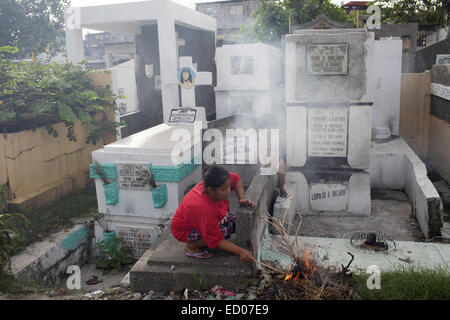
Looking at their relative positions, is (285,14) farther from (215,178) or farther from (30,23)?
(215,178)

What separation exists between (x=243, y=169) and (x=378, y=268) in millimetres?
2492

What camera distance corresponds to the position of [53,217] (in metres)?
6.41

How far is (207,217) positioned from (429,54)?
62.9ft

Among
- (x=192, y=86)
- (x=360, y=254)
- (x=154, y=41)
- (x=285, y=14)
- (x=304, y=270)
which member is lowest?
(x=360, y=254)

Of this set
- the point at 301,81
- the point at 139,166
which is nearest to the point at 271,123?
the point at 301,81

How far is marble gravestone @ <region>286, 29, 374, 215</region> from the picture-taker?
662 cm

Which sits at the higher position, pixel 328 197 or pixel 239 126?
pixel 239 126

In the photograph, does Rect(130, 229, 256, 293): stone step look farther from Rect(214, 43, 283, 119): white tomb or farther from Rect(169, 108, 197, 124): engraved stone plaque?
Rect(214, 43, 283, 119): white tomb

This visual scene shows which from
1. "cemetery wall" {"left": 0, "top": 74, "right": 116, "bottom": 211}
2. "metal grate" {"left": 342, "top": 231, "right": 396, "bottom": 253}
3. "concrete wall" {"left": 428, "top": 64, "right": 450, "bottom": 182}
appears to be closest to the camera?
"metal grate" {"left": 342, "top": 231, "right": 396, "bottom": 253}

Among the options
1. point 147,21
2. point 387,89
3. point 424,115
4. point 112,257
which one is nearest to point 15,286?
point 112,257

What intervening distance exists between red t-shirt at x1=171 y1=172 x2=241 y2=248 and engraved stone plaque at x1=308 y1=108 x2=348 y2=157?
326 centimetres

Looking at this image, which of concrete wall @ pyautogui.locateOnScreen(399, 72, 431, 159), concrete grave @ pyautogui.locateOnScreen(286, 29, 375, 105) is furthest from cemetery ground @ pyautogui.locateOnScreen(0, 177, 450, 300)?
concrete wall @ pyautogui.locateOnScreen(399, 72, 431, 159)

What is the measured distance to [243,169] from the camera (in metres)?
6.32

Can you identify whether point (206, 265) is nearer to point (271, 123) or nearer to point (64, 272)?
point (64, 272)
